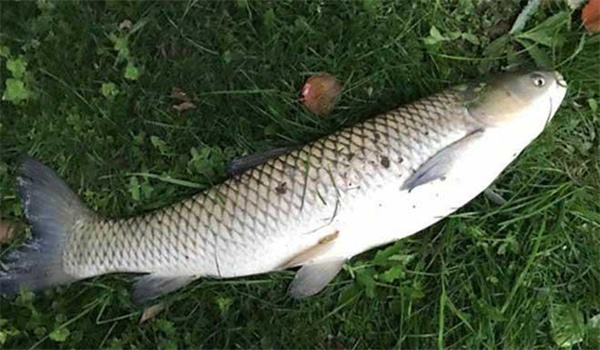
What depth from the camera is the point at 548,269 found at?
→ 2.69 metres

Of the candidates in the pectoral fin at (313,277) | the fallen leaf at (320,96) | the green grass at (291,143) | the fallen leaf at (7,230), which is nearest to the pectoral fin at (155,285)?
the green grass at (291,143)

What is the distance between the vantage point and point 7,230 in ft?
9.32

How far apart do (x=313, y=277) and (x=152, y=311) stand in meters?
0.56

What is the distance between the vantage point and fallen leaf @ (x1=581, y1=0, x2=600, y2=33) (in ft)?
8.77

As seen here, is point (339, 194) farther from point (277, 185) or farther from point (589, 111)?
point (589, 111)

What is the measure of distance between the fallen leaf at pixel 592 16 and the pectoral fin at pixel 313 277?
1057 millimetres

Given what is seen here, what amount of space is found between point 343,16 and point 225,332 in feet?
3.53

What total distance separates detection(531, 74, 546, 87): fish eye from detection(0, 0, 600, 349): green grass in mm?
263

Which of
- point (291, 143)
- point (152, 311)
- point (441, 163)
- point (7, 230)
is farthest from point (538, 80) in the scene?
point (7, 230)

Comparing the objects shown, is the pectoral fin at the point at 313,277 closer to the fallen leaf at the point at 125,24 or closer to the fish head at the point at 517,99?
the fish head at the point at 517,99

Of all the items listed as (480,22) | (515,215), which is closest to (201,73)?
(480,22)

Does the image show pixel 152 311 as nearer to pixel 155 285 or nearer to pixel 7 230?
pixel 155 285

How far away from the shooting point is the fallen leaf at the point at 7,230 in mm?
2842

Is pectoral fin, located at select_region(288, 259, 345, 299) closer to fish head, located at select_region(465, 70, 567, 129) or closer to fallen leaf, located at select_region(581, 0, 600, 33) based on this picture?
fish head, located at select_region(465, 70, 567, 129)
